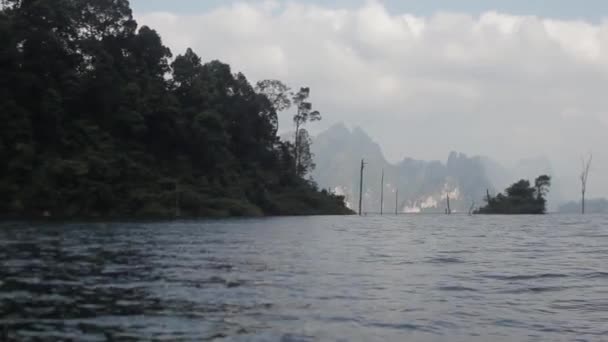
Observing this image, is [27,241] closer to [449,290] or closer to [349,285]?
[349,285]

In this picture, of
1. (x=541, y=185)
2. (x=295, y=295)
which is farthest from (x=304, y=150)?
(x=295, y=295)

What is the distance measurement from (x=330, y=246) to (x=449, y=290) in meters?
13.2

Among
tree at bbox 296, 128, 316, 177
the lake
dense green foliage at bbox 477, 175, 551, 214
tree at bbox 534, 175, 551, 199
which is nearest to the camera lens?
the lake

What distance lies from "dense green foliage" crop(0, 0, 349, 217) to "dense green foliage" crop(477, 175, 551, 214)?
51.2m

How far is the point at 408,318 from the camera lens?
1053 cm

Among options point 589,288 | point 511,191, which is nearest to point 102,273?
point 589,288

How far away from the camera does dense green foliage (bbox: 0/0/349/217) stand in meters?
55.4

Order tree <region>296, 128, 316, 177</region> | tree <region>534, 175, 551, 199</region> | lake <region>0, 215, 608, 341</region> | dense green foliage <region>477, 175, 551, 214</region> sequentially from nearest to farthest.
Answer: lake <region>0, 215, 608, 341</region> → tree <region>296, 128, 316, 177</region> → dense green foliage <region>477, 175, 551, 214</region> → tree <region>534, 175, 551, 199</region>

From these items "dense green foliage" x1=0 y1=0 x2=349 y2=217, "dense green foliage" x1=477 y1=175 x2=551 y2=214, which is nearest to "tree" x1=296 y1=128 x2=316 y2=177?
"dense green foliage" x1=0 y1=0 x2=349 y2=217

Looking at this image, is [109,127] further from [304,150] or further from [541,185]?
[541,185]

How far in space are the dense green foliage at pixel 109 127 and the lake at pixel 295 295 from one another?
34132 millimetres

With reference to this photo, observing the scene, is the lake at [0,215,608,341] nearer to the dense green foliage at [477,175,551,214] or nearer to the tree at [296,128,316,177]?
the tree at [296,128,316,177]

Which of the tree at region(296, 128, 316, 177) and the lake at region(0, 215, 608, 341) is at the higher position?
the tree at region(296, 128, 316, 177)

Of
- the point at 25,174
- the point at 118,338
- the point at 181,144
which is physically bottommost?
the point at 118,338
